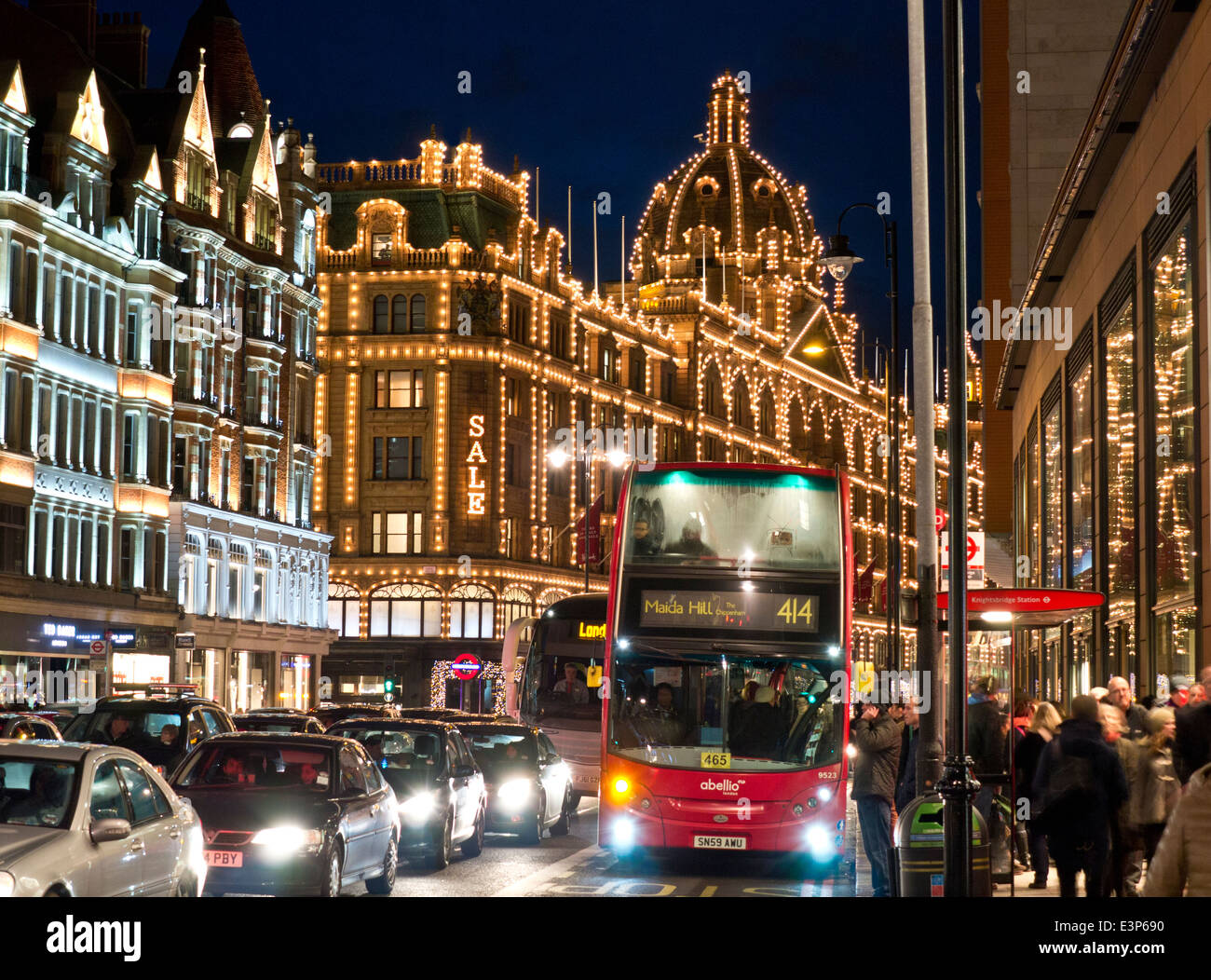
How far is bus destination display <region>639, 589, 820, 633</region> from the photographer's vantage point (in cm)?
2272

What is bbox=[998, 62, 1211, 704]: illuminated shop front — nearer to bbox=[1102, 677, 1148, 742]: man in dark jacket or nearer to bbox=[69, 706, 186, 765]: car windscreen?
bbox=[1102, 677, 1148, 742]: man in dark jacket

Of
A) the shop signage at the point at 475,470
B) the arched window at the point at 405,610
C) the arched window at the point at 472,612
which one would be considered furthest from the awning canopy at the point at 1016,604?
the arched window at the point at 405,610

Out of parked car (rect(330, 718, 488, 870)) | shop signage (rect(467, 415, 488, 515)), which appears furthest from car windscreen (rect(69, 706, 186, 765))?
shop signage (rect(467, 415, 488, 515))

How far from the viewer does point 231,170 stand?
69625 millimetres

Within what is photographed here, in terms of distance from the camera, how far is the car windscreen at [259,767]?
18734 mm

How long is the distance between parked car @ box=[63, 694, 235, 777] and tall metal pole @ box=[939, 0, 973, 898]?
13536 millimetres

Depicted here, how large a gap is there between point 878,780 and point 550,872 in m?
4.86

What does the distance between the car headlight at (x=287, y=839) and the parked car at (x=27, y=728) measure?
32.0 ft

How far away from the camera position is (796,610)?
Answer: 74.5ft

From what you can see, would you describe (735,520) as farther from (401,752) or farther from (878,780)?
(401,752)

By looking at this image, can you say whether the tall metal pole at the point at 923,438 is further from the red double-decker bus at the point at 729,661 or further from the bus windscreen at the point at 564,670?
the bus windscreen at the point at 564,670

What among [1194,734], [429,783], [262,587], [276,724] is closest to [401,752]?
[429,783]
